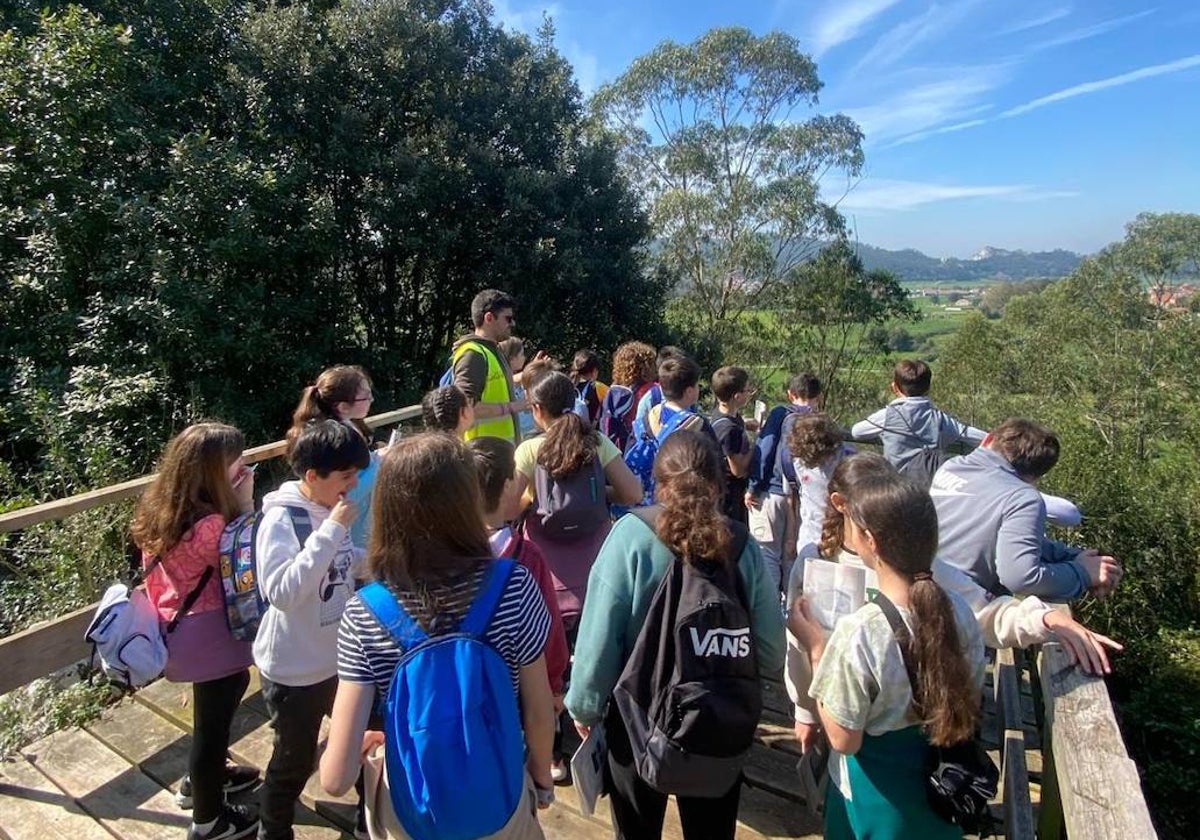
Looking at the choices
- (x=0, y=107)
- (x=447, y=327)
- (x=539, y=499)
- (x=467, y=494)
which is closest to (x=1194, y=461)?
(x=447, y=327)

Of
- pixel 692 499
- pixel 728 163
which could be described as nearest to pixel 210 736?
pixel 692 499

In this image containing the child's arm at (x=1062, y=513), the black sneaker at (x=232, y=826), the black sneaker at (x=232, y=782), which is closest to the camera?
the black sneaker at (x=232, y=826)

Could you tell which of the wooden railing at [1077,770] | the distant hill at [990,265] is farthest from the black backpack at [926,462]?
the distant hill at [990,265]

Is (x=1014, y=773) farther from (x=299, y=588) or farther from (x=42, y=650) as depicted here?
(x=42, y=650)

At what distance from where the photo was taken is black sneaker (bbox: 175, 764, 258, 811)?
277cm

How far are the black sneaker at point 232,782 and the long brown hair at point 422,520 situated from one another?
6.66 ft

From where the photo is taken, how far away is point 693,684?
5.75ft

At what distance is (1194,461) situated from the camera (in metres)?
13.2

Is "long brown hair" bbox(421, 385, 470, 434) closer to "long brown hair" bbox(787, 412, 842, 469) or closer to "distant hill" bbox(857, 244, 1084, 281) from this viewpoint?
"long brown hair" bbox(787, 412, 842, 469)

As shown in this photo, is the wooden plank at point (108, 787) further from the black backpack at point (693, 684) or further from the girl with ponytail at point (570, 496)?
the black backpack at point (693, 684)

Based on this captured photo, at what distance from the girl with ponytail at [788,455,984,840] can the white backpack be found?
2023 mm

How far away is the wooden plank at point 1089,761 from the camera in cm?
144

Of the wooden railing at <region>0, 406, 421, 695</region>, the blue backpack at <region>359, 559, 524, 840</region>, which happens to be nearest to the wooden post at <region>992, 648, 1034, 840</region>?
the blue backpack at <region>359, 559, 524, 840</region>

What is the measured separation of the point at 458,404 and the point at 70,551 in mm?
3403
